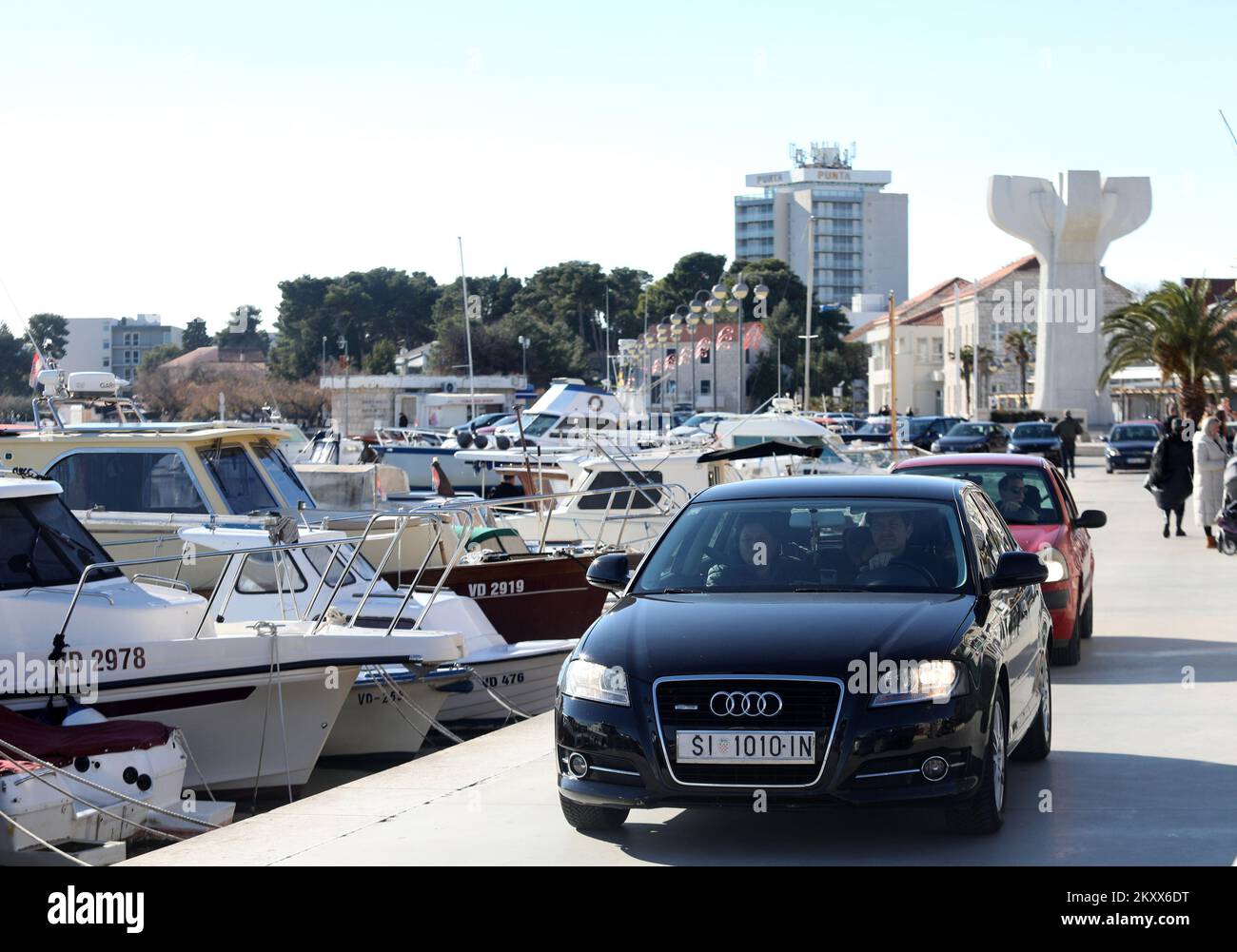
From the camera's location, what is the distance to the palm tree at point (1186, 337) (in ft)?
168

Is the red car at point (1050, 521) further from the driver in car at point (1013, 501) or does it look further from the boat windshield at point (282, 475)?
the boat windshield at point (282, 475)

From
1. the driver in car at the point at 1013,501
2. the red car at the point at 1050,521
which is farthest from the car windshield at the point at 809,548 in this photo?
the driver in car at the point at 1013,501

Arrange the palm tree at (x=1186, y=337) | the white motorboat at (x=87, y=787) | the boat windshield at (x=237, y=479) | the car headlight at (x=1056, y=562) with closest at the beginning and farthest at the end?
1. the white motorboat at (x=87, y=787)
2. the car headlight at (x=1056, y=562)
3. the boat windshield at (x=237, y=479)
4. the palm tree at (x=1186, y=337)

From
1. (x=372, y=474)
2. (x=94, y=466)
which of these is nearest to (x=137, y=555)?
(x=94, y=466)

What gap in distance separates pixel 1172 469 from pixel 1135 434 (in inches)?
953

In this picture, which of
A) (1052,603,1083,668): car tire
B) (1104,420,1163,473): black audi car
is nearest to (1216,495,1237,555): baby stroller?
(1052,603,1083,668): car tire

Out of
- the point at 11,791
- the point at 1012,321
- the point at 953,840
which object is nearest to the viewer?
the point at 953,840

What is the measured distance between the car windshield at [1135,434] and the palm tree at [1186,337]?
349 centimetres

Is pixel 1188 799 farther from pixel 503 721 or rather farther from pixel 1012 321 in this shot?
pixel 1012 321

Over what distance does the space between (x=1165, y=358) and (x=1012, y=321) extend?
53.3 meters

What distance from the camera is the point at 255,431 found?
1633 centimetres

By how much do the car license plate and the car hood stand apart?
9.8 inches

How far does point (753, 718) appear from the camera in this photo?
251 inches
